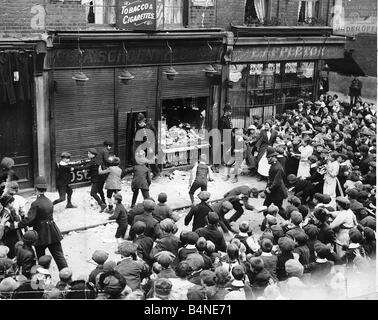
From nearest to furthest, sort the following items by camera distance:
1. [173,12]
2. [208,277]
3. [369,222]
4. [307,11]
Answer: [208,277]
[369,222]
[173,12]
[307,11]

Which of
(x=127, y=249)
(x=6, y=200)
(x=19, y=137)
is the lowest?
(x=127, y=249)

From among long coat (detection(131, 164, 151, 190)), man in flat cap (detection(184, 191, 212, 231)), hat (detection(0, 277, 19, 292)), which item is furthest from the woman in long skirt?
hat (detection(0, 277, 19, 292))

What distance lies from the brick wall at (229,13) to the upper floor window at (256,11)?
460 millimetres

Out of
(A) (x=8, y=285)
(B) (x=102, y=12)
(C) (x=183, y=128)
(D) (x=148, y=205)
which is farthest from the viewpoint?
(C) (x=183, y=128)

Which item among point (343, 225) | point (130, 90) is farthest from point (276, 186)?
point (130, 90)

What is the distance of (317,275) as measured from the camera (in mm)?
8250

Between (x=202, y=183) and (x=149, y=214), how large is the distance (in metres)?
3.92

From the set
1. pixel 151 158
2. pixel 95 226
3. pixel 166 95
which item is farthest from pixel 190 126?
pixel 95 226

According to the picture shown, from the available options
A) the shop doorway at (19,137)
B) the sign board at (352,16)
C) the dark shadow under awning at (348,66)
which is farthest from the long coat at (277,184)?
the dark shadow under awning at (348,66)

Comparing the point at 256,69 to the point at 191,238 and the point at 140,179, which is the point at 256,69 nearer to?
the point at 140,179

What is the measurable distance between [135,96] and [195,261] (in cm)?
925

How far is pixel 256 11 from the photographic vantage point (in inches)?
776

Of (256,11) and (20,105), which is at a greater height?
(256,11)

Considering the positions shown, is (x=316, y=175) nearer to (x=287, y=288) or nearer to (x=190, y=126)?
(x=190, y=126)
